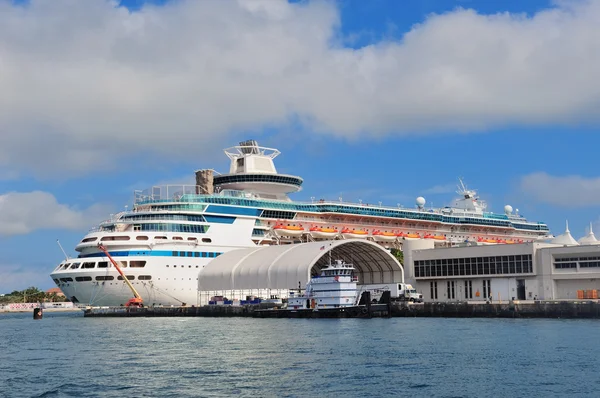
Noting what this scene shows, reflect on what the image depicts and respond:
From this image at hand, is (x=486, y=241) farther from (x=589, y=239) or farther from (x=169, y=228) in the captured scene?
(x=169, y=228)

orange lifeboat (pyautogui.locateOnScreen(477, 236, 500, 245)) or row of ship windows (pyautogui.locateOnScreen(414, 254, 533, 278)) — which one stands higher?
orange lifeboat (pyautogui.locateOnScreen(477, 236, 500, 245))

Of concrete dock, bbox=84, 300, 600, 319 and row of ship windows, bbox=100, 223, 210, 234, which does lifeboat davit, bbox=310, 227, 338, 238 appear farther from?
concrete dock, bbox=84, 300, 600, 319

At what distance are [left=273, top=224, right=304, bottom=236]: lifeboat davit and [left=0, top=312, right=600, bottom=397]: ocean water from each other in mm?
43895

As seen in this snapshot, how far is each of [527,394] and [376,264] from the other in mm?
68563

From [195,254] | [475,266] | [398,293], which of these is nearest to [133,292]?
[195,254]

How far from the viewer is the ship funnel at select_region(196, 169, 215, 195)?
118 meters

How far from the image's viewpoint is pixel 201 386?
126 feet

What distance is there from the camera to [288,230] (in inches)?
4535

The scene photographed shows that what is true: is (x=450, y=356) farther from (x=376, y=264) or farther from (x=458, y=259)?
(x=376, y=264)

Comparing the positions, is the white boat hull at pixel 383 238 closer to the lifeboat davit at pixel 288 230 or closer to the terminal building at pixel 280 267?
the lifeboat davit at pixel 288 230

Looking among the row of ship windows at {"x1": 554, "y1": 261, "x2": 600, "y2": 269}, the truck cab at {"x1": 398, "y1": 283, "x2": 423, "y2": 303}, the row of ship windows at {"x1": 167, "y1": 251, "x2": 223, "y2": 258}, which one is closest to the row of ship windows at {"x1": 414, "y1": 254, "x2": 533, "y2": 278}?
the row of ship windows at {"x1": 554, "y1": 261, "x2": 600, "y2": 269}

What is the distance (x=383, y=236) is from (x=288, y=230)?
65.1ft

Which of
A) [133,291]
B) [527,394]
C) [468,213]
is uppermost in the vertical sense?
[468,213]

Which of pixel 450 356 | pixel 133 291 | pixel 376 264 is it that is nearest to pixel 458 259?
pixel 376 264
